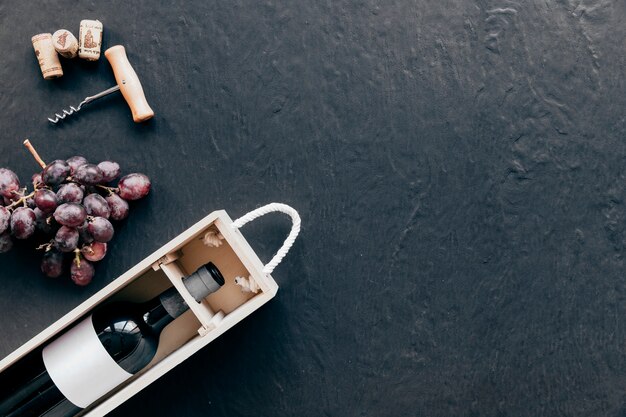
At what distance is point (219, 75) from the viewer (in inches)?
49.2

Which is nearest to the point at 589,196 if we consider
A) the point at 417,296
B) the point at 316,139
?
the point at 417,296

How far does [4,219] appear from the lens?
1.12 metres

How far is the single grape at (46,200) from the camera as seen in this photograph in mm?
1101

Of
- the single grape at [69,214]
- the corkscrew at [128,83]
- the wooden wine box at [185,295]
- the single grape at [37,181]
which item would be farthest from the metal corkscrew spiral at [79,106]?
the wooden wine box at [185,295]

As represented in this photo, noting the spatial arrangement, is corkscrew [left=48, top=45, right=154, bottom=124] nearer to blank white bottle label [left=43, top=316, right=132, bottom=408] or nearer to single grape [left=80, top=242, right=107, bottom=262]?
single grape [left=80, top=242, right=107, bottom=262]

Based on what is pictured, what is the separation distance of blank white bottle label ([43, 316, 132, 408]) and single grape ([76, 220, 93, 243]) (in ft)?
0.55

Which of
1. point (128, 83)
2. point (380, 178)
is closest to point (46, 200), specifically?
point (128, 83)

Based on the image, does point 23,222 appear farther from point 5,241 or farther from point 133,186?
point 133,186

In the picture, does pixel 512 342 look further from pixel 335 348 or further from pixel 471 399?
pixel 335 348

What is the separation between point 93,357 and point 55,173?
32cm

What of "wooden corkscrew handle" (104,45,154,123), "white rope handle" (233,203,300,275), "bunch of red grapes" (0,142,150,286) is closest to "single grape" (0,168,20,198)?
"bunch of red grapes" (0,142,150,286)

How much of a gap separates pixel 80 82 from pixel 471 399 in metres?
0.91

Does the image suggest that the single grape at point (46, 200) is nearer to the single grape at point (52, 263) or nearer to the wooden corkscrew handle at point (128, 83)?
the single grape at point (52, 263)

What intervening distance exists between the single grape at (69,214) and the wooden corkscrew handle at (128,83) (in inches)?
8.3
